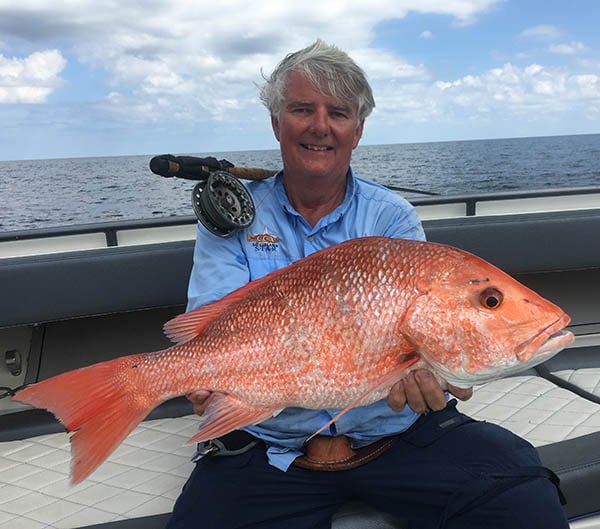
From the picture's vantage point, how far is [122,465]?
2.85 metres

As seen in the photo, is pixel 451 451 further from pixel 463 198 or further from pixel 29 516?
pixel 463 198

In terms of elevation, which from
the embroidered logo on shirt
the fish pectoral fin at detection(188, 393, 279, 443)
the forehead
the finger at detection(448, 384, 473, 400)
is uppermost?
the forehead

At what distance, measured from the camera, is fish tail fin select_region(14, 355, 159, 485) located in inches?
68.7

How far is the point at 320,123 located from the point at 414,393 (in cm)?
115

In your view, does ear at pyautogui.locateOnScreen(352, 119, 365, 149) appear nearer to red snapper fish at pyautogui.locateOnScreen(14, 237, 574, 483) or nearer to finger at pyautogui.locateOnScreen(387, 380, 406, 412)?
red snapper fish at pyautogui.locateOnScreen(14, 237, 574, 483)

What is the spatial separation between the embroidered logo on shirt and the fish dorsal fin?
498 millimetres

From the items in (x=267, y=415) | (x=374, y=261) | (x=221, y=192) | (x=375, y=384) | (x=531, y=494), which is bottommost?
(x=531, y=494)

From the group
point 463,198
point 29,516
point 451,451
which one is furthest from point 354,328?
point 463,198

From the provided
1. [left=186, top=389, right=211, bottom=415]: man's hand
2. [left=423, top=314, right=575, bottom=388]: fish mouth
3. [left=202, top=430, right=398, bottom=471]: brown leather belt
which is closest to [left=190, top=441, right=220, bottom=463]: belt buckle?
[left=202, top=430, right=398, bottom=471]: brown leather belt

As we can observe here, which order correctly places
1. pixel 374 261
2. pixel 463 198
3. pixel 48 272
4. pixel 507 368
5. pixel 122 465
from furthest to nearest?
pixel 463 198 → pixel 48 272 → pixel 122 465 → pixel 374 261 → pixel 507 368

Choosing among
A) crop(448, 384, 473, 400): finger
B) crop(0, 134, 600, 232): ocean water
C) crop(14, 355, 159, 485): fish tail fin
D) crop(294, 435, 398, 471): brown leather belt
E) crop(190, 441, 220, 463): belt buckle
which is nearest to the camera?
crop(14, 355, 159, 485): fish tail fin

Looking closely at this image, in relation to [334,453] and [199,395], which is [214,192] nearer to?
[199,395]

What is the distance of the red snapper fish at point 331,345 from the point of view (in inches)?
65.4

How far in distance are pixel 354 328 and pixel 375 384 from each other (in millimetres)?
179
